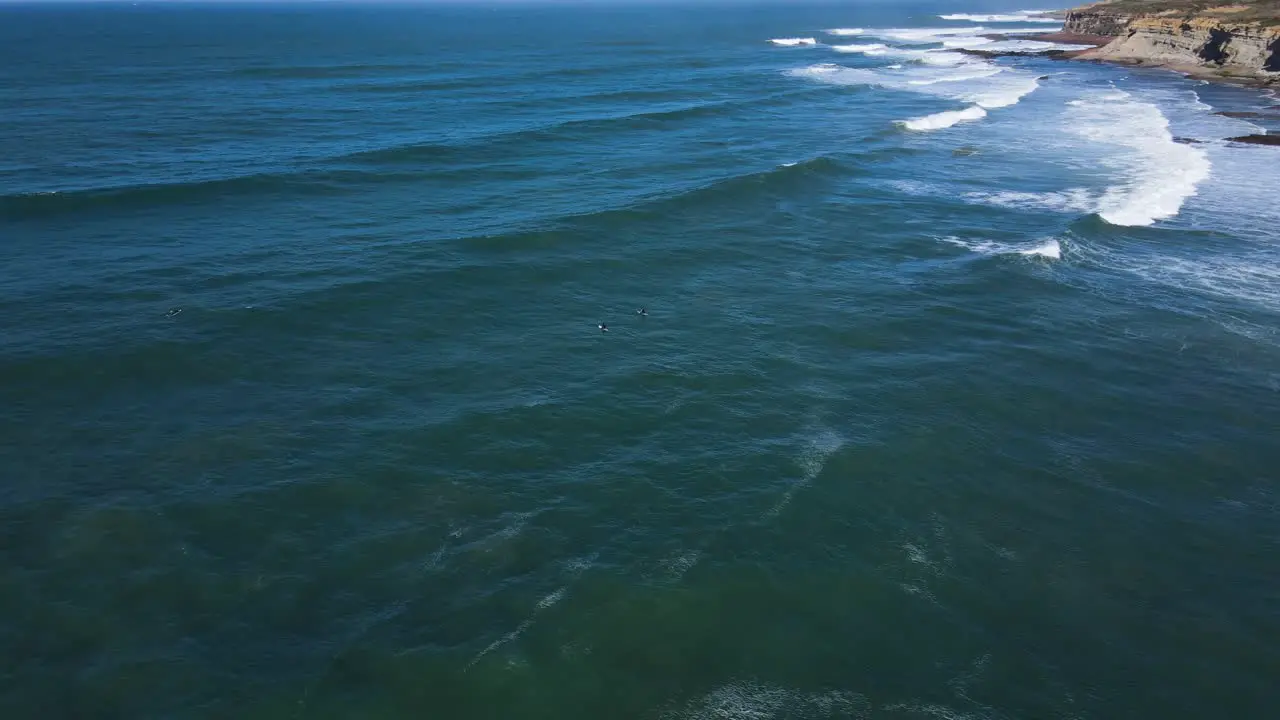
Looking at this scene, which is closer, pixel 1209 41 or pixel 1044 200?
pixel 1044 200

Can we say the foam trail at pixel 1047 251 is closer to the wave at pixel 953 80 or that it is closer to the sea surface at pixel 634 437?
the sea surface at pixel 634 437

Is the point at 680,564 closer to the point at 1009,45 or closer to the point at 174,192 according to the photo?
→ the point at 174,192

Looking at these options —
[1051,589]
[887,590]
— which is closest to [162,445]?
[887,590]

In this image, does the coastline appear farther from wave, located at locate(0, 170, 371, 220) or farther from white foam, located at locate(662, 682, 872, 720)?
white foam, located at locate(662, 682, 872, 720)

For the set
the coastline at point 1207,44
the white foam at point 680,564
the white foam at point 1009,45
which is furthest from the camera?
the white foam at point 1009,45

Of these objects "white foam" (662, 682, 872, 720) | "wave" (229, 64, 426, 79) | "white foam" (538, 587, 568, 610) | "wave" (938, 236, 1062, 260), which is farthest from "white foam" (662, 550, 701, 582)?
"wave" (229, 64, 426, 79)

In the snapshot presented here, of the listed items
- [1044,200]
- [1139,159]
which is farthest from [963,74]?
[1044,200]

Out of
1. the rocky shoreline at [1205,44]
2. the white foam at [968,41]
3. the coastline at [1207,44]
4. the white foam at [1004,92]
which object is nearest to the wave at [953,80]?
the white foam at [1004,92]
